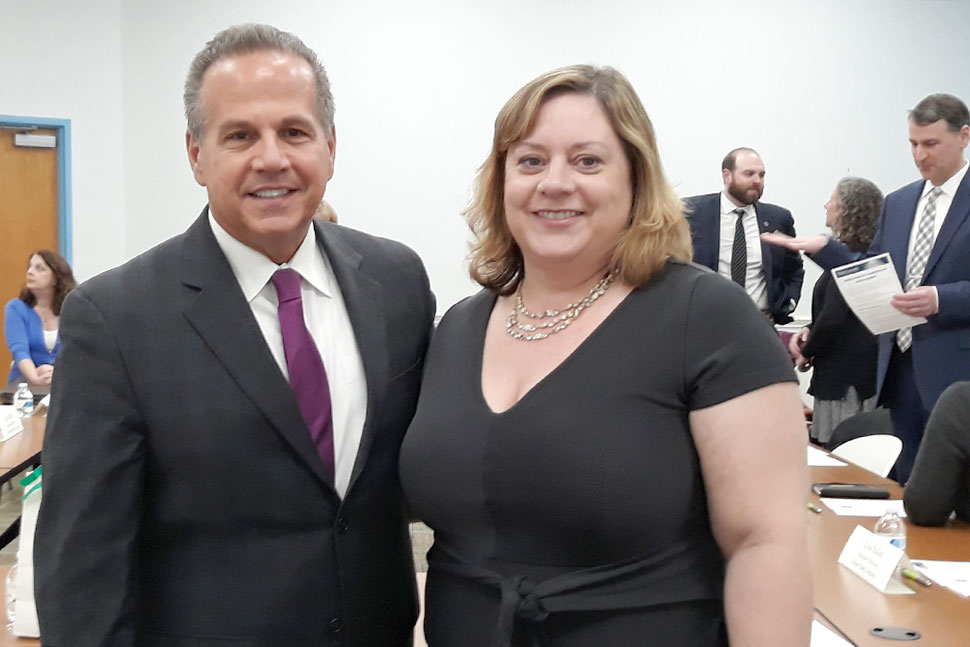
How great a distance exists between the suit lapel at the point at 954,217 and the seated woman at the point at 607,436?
2.96 metres

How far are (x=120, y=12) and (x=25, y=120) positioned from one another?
112cm

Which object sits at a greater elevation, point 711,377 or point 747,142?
point 747,142

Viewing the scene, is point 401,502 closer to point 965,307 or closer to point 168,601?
point 168,601

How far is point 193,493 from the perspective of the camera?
1446mm

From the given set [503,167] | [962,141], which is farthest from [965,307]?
[503,167]

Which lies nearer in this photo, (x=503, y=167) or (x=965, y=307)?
(x=503, y=167)

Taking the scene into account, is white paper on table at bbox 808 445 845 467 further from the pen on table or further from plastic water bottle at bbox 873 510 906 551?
the pen on table

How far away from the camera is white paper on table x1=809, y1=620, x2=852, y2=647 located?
1.99 meters

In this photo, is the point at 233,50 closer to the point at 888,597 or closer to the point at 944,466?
the point at 888,597

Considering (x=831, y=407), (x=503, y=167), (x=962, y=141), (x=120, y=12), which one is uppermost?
(x=120, y=12)

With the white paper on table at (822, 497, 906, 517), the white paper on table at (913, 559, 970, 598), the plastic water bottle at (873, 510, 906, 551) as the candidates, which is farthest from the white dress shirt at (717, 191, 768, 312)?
the white paper on table at (913, 559, 970, 598)

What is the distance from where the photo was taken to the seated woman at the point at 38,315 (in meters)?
5.82

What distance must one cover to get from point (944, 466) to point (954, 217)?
180 centimetres

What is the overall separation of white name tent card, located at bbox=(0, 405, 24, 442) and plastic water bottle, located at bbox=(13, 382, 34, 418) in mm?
345
